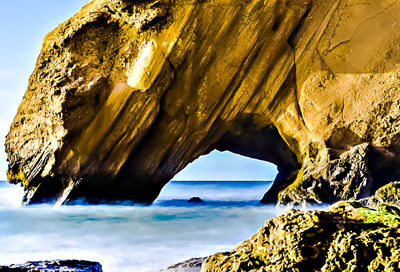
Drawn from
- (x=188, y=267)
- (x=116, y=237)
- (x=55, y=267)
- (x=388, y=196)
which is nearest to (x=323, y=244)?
(x=188, y=267)

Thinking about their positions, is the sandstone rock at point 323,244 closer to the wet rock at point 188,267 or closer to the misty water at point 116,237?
the wet rock at point 188,267

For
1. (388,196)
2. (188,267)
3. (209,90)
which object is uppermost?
(209,90)

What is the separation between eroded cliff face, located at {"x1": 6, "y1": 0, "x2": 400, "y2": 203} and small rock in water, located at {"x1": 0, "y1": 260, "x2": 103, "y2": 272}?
23.5 ft

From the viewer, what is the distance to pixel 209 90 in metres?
10.5

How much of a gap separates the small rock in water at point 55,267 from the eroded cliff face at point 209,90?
23.5 ft

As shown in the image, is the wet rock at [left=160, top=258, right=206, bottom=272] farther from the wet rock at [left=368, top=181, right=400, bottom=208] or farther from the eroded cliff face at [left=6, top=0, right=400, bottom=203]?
the eroded cliff face at [left=6, top=0, right=400, bottom=203]

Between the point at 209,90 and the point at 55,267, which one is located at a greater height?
the point at 209,90

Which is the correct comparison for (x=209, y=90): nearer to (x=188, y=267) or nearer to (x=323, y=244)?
(x=188, y=267)

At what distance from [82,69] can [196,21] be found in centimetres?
356

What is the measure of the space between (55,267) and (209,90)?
8036 mm

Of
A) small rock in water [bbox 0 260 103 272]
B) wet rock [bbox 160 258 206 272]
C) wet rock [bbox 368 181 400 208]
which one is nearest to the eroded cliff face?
wet rock [bbox 368 181 400 208]

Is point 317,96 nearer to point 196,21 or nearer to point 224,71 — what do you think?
point 224,71

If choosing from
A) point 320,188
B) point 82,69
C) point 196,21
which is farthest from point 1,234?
point 320,188

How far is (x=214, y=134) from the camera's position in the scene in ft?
38.8
